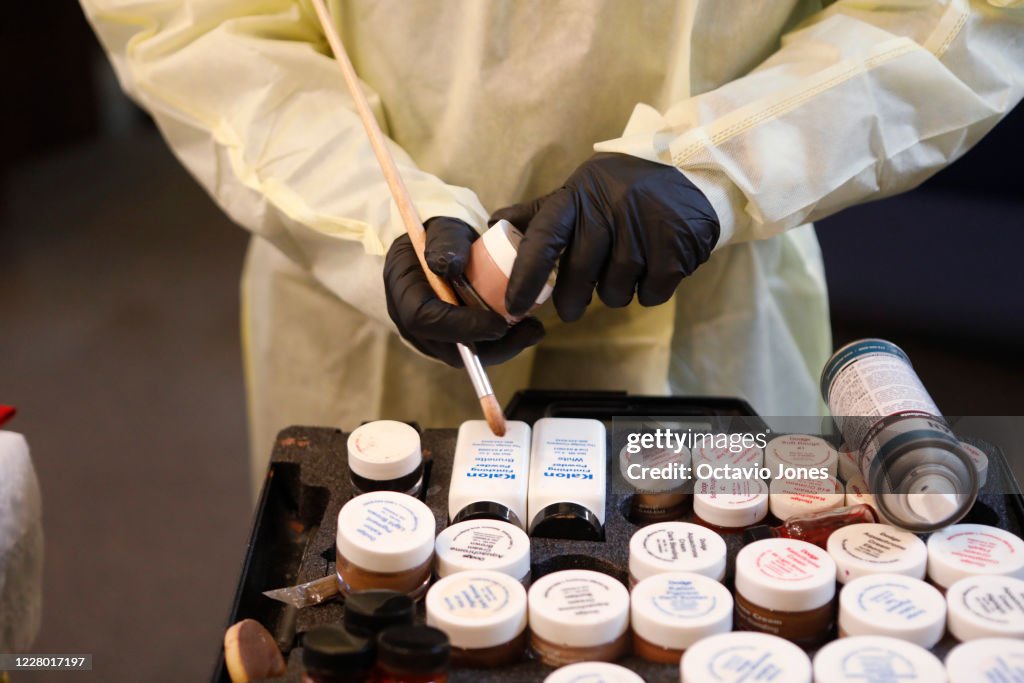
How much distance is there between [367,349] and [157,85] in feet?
1.03

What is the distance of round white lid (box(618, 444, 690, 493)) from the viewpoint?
0.70 m

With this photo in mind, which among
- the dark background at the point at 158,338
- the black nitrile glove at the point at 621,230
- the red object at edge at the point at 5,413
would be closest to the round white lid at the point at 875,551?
the black nitrile glove at the point at 621,230

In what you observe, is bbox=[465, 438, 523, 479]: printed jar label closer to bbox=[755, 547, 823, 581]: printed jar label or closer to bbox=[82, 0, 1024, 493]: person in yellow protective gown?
bbox=[82, 0, 1024, 493]: person in yellow protective gown

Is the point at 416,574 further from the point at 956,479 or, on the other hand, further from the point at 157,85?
the point at 157,85

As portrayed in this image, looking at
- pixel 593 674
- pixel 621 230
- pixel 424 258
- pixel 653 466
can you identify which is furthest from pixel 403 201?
pixel 593 674

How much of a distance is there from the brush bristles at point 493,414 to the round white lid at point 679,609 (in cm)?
17

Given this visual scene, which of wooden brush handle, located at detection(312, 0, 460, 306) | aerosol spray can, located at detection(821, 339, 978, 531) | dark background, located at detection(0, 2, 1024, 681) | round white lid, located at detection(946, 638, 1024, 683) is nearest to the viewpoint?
round white lid, located at detection(946, 638, 1024, 683)

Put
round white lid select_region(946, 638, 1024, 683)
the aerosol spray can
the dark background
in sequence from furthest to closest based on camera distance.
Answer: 1. the dark background
2. the aerosol spray can
3. round white lid select_region(946, 638, 1024, 683)

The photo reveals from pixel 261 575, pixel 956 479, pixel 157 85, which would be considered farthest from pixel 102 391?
pixel 956 479

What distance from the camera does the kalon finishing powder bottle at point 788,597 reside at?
574 mm

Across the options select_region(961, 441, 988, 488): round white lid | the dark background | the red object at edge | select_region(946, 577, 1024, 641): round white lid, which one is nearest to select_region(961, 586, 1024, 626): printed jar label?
select_region(946, 577, 1024, 641): round white lid

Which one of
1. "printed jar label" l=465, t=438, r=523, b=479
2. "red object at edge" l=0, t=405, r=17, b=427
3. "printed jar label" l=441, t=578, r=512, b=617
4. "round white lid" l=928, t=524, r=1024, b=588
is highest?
"round white lid" l=928, t=524, r=1024, b=588

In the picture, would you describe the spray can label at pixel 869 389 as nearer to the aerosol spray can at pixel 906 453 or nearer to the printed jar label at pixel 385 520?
the aerosol spray can at pixel 906 453

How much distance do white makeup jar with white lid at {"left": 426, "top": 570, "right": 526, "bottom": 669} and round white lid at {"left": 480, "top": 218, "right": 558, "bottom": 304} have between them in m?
0.21
